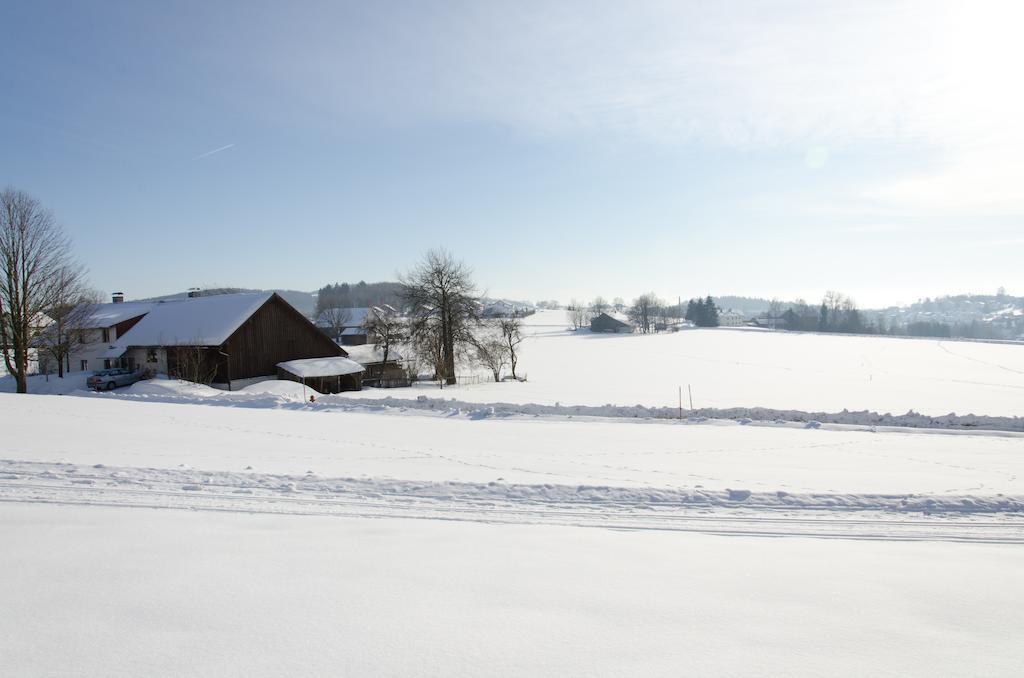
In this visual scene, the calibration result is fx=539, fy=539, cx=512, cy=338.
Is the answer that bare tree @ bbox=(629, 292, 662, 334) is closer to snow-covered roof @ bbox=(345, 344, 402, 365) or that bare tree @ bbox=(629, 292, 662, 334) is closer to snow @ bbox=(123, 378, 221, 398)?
snow-covered roof @ bbox=(345, 344, 402, 365)

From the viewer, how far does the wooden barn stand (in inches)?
1347

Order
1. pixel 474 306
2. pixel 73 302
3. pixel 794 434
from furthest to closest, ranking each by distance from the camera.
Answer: pixel 474 306 < pixel 73 302 < pixel 794 434

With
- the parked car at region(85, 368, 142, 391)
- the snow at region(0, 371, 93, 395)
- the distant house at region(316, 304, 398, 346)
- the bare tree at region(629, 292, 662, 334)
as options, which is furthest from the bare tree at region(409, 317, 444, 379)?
the bare tree at region(629, 292, 662, 334)

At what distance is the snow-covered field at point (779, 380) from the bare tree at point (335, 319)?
31396 mm

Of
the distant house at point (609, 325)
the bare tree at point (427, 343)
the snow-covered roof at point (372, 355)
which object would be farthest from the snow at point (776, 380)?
the distant house at point (609, 325)

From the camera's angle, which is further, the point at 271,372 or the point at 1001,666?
the point at 271,372

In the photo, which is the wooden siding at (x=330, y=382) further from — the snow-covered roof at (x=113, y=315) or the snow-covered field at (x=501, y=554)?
the snow-covered roof at (x=113, y=315)

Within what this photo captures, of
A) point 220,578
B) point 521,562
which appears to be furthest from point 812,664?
point 220,578

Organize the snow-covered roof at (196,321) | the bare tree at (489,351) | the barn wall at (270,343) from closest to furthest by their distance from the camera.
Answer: the barn wall at (270,343) < the snow-covered roof at (196,321) < the bare tree at (489,351)

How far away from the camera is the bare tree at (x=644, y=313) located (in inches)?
4766

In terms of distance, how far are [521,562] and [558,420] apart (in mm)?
13521

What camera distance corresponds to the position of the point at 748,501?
8.85 m

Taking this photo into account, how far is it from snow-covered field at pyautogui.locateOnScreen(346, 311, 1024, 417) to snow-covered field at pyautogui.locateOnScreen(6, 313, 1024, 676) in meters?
13.7

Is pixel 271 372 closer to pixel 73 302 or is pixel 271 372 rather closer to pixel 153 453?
pixel 73 302
